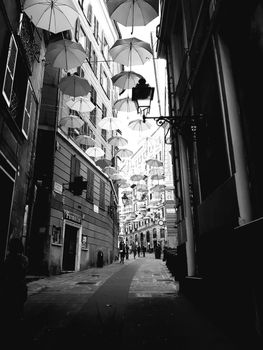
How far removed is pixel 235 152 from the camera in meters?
4.52

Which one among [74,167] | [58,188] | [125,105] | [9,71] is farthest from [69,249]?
[9,71]

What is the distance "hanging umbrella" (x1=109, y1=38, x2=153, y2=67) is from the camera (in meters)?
9.30

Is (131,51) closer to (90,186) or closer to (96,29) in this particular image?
(90,186)

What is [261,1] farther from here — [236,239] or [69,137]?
[69,137]

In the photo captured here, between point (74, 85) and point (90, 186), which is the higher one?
point (74, 85)

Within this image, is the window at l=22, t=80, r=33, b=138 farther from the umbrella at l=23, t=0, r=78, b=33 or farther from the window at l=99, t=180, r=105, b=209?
the window at l=99, t=180, r=105, b=209

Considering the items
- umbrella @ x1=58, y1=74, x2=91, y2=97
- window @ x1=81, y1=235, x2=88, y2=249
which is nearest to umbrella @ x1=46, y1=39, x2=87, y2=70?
umbrella @ x1=58, y1=74, x2=91, y2=97

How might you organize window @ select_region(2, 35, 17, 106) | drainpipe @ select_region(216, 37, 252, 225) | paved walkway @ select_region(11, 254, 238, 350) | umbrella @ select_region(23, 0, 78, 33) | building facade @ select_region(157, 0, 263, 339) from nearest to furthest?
paved walkway @ select_region(11, 254, 238, 350)
building facade @ select_region(157, 0, 263, 339)
drainpipe @ select_region(216, 37, 252, 225)
window @ select_region(2, 35, 17, 106)
umbrella @ select_region(23, 0, 78, 33)

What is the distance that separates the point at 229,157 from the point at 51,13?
6734mm

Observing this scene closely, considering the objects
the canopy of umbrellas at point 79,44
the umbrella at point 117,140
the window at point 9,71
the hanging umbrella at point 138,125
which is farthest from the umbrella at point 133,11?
the umbrella at point 117,140

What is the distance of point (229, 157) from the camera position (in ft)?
15.3

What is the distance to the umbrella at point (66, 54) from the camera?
9000 mm

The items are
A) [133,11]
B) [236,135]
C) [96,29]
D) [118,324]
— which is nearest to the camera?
[236,135]

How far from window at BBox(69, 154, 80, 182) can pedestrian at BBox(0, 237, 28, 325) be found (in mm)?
13063
